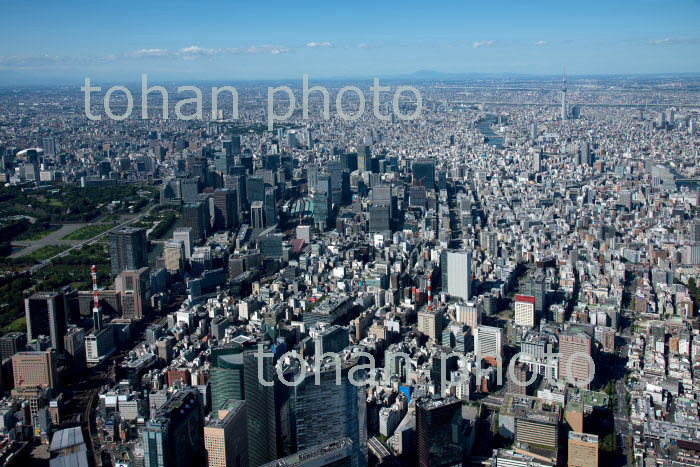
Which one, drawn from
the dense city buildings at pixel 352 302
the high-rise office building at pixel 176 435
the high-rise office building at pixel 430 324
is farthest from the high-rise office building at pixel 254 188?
the high-rise office building at pixel 176 435

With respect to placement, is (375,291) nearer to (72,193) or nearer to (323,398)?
(323,398)

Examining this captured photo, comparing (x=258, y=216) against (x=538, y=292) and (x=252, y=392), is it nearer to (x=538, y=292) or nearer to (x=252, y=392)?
(x=538, y=292)

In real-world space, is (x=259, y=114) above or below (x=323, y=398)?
above

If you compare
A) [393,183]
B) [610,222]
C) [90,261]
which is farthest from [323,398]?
[393,183]

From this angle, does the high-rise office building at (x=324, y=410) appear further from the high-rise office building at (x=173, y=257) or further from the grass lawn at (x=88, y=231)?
the grass lawn at (x=88, y=231)

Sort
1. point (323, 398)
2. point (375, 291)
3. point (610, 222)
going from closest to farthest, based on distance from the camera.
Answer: point (323, 398) → point (375, 291) → point (610, 222)

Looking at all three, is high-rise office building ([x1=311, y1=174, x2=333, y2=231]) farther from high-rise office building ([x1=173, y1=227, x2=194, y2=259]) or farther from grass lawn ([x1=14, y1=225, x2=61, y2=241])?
grass lawn ([x1=14, y1=225, x2=61, y2=241])

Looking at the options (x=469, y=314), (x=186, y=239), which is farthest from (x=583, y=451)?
(x=186, y=239)
